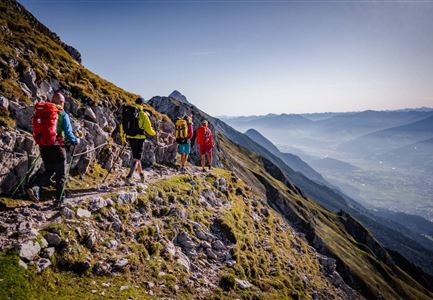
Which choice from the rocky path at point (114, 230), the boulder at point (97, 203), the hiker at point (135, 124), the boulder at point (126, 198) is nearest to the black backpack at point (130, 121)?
the hiker at point (135, 124)

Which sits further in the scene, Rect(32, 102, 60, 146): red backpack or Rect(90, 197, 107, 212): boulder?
Rect(90, 197, 107, 212): boulder

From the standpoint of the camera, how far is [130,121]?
602 inches

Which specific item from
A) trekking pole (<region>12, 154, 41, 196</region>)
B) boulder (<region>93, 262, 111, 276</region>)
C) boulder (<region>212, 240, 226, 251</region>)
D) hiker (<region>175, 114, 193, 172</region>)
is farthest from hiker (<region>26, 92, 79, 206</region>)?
hiker (<region>175, 114, 193, 172</region>)

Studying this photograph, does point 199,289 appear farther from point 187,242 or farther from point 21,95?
point 21,95

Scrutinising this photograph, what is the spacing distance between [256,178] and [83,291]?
324 ft

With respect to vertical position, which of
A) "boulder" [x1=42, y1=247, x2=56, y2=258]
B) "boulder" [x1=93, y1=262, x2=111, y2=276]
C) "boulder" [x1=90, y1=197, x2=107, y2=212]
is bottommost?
"boulder" [x1=93, y1=262, x2=111, y2=276]

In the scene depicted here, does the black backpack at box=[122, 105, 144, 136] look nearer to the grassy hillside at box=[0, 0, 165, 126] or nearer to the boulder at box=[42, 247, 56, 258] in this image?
the grassy hillside at box=[0, 0, 165, 126]

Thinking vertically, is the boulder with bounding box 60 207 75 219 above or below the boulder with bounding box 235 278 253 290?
above

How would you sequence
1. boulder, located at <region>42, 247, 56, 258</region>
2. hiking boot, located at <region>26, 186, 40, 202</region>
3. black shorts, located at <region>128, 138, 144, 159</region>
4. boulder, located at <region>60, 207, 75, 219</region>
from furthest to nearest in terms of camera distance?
black shorts, located at <region>128, 138, 144, 159</region> < hiking boot, located at <region>26, 186, 40, 202</region> < boulder, located at <region>60, 207, 75, 219</region> < boulder, located at <region>42, 247, 56, 258</region>

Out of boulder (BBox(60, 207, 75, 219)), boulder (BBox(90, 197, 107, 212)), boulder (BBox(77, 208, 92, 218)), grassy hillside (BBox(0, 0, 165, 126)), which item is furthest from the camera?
grassy hillside (BBox(0, 0, 165, 126))

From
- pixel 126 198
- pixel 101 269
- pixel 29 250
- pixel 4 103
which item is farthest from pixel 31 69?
pixel 101 269

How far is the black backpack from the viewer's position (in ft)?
50.1

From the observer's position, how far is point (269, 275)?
1708 centimetres

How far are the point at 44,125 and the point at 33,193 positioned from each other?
2953mm
